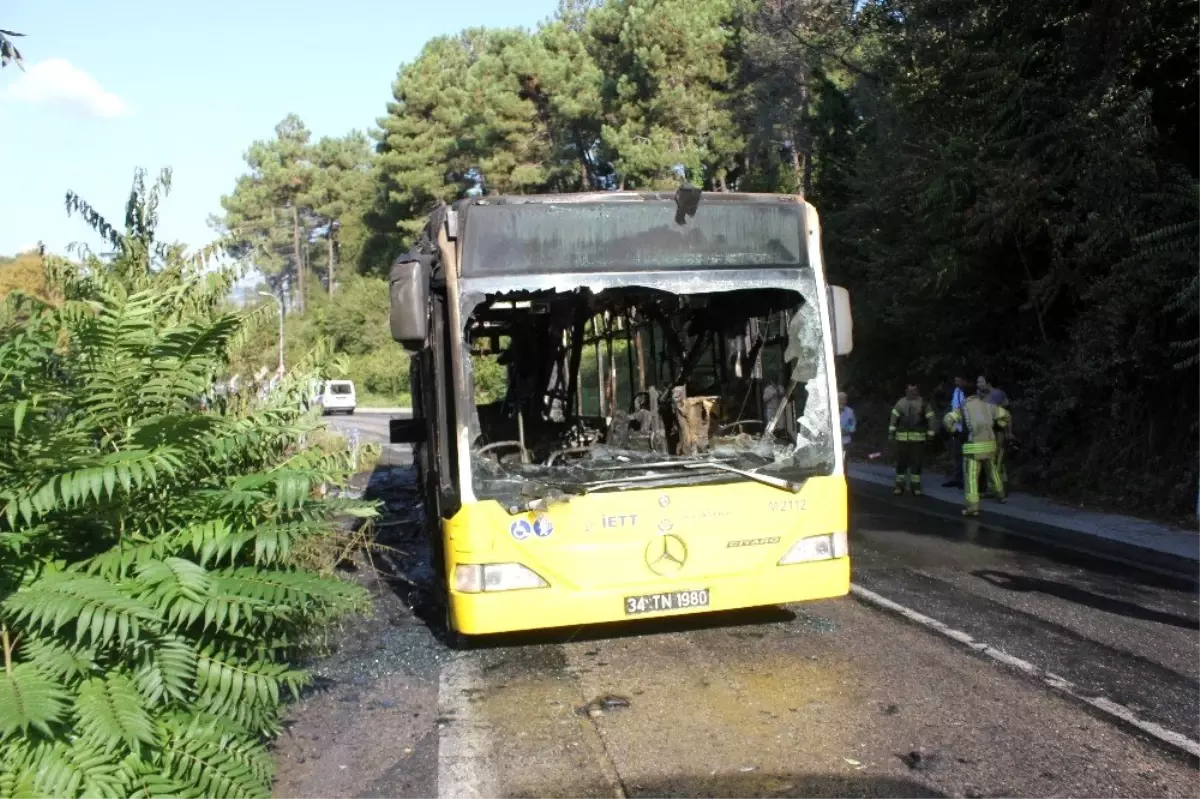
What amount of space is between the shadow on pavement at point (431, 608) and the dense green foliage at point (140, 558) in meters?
0.70

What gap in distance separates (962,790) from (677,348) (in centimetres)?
421

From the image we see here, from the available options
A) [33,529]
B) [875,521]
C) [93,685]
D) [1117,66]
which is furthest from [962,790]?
[1117,66]

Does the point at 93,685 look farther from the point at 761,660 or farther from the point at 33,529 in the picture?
the point at 761,660

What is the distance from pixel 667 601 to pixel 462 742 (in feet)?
5.25

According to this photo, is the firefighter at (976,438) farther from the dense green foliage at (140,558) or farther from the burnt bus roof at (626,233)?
the dense green foliage at (140,558)

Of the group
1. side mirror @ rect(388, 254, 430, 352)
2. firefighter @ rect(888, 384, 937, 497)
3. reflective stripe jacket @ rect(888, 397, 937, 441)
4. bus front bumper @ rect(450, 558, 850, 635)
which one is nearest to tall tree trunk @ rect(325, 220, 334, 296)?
firefighter @ rect(888, 384, 937, 497)

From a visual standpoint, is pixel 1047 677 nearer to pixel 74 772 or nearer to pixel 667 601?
pixel 667 601

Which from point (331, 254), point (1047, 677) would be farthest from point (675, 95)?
point (331, 254)

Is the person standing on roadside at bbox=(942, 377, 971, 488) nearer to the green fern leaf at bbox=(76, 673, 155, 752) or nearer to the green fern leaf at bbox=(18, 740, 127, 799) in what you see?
the green fern leaf at bbox=(76, 673, 155, 752)

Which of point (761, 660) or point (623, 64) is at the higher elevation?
point (623, 64)

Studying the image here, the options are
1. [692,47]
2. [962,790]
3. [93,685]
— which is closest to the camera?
[93,685]

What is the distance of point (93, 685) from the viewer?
400 centimetres

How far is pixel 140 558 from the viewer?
13.9 feet

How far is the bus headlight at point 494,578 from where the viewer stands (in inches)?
244
